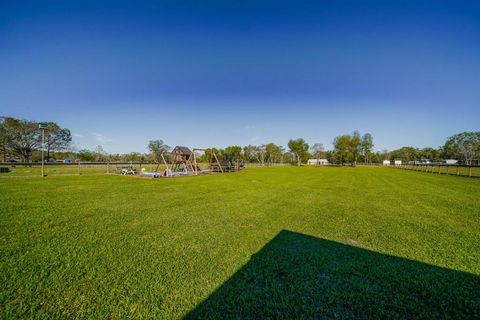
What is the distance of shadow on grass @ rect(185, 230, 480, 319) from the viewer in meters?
2.25

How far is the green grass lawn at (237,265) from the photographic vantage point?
2.31 m

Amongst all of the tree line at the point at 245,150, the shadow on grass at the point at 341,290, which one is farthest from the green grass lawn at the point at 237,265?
the tree line at the point at 245,150

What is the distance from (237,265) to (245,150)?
92.8m

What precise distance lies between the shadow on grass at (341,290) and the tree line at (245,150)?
728 inches

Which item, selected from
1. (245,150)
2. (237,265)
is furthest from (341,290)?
(245,150)

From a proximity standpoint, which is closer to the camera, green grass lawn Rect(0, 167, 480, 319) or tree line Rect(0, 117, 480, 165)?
green grass lawn Rect(0, 167, 480, 319)

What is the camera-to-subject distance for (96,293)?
251 centimetres

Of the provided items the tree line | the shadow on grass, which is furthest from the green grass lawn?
the tree line

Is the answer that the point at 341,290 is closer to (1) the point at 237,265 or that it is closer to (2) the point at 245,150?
(1) the point at 237,265

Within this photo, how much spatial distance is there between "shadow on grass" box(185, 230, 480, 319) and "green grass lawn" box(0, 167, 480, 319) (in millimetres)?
14

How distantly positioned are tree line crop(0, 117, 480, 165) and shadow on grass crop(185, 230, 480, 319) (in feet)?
60.6

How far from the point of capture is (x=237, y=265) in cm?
322

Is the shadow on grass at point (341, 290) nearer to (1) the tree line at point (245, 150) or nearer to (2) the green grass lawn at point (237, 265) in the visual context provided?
(2) the green grass lawn at point (237, 265)

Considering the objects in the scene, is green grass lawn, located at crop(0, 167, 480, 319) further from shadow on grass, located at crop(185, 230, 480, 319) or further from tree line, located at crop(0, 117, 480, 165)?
tree line, located at crop(0, 117, 480, 165)
